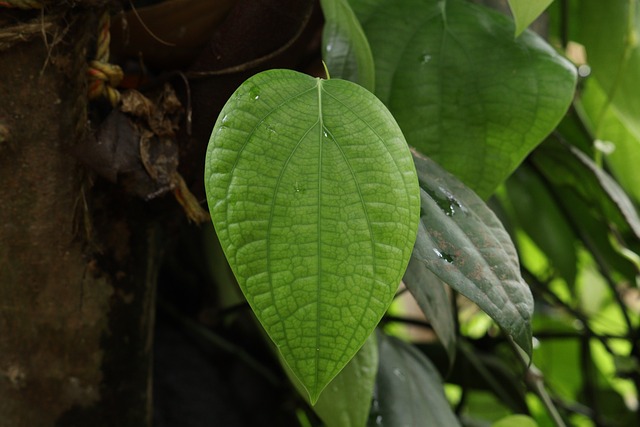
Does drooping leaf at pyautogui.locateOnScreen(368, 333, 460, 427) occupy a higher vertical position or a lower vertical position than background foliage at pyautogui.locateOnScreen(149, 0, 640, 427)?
lower

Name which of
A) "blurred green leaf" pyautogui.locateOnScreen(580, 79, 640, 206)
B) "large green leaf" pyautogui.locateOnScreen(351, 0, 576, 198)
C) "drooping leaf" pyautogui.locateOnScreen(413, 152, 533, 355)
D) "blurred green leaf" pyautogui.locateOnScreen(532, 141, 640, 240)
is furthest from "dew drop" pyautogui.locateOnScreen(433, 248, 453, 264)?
"blurred green leaf" pyautogui.locateOnScreen(580, 79, 640, 206)

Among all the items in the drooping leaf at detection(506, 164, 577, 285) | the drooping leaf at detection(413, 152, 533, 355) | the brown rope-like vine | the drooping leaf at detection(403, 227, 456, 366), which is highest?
the brown rope-like vine

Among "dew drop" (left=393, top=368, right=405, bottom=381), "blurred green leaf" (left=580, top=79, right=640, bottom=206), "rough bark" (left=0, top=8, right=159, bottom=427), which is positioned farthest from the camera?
"blurred green leaf" (left=580, top=79, right=640, bottom=206)

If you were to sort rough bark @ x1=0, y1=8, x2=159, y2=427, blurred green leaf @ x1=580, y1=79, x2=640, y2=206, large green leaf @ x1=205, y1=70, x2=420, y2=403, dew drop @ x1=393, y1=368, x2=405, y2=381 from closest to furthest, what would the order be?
large green leaf @ x1=205, y1=70, x2=420, y2=403, rough bark @ x1=0, y1=8, x2=159, y2=427, dew drop @ x1=393, y1=368, x2=405, y2=381, blurred green leaf @ x1=580, y1=79, x2=640, y2=206

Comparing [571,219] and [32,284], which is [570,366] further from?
[32,284]

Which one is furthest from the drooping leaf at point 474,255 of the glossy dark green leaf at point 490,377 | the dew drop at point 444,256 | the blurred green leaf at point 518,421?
the glossy dark green leaf at point 490,377

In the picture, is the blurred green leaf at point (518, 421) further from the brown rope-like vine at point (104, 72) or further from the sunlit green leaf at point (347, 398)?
Result: the brown rope-like vine at point (104, 72)

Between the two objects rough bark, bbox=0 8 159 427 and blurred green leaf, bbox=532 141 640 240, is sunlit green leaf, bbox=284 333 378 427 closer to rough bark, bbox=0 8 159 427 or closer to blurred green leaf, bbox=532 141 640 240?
rough bark, bbox=0 8 159 427
